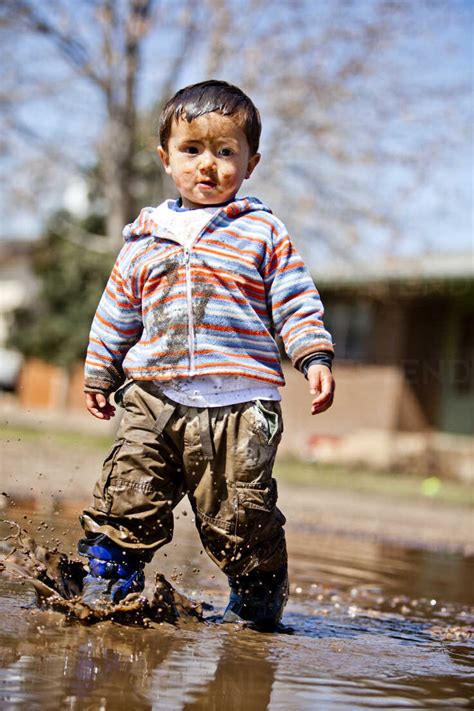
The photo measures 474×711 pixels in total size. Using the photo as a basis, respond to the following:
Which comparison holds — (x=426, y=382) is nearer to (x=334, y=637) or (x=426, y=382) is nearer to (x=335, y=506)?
(x=335, y=506)

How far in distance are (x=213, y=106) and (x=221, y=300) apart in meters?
0.61

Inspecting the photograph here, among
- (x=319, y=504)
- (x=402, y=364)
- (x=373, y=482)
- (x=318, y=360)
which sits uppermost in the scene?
(x=402, y=364)

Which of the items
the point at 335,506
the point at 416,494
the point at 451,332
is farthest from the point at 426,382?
the point at 335,506

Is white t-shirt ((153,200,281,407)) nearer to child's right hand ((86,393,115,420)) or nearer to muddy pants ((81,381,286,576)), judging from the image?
muddy pants ((81,381,286,576))

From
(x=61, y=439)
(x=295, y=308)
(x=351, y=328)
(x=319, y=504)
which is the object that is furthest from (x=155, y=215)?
(x=351, y=328)

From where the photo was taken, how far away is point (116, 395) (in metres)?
3.38

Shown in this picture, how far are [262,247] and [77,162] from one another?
42.0 ft

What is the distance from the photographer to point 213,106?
129 inches

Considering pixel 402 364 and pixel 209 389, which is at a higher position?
pixel 402 364

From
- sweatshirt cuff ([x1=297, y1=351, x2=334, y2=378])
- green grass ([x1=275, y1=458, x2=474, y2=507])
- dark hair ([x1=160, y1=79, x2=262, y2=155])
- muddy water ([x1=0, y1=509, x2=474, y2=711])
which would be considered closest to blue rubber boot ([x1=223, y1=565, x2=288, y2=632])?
muddy water ([x1=0, y1=509, x2=474, y2=711])

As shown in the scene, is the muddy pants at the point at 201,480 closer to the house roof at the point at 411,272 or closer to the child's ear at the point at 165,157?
the child's ear at the point at 165,157

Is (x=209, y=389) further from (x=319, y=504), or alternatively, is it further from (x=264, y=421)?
(x=319, y=504)

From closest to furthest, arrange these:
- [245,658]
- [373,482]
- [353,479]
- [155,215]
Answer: [245,658], [155,215], [373,482], [353,479]

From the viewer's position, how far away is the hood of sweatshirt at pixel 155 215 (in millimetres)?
3307
